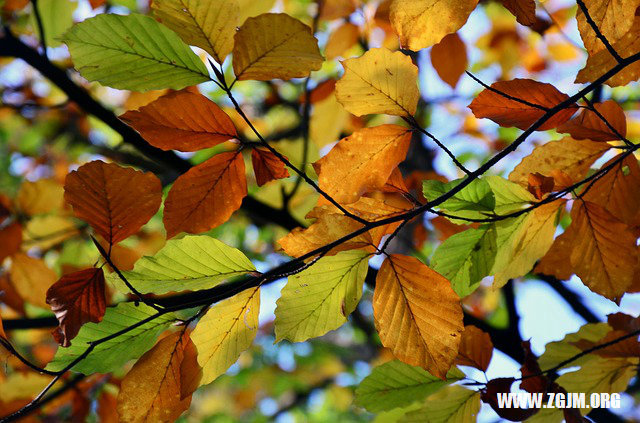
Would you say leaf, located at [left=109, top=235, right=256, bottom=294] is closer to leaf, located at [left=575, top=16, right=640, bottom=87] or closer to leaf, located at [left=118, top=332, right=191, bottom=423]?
leaf, located at [left=118, top=332, right=191, bottom=423]

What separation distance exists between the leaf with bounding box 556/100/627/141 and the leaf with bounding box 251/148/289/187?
0.98ft

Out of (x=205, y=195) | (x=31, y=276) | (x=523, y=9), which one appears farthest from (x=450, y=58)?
(x=31, y=276)

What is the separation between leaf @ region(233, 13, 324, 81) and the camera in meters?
0.49

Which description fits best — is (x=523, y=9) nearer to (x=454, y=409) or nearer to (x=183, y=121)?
(x=183, y=121)

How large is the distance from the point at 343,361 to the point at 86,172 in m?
3.35

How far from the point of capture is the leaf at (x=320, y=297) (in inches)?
21.0

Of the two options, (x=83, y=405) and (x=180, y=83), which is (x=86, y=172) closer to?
(x=180, y=83)

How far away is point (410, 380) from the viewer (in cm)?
69

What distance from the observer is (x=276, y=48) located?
1.62ft

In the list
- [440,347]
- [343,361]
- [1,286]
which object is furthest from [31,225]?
[343,361]

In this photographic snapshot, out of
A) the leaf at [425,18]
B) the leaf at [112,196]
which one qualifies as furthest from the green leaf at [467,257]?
the leaf at [112,196]

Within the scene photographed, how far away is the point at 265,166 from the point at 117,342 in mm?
221

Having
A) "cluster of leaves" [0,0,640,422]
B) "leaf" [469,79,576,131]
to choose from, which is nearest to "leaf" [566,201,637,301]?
"cluster of leaves" [0,0,640,422]

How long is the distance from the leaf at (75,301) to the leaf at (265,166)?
0.18 metres
